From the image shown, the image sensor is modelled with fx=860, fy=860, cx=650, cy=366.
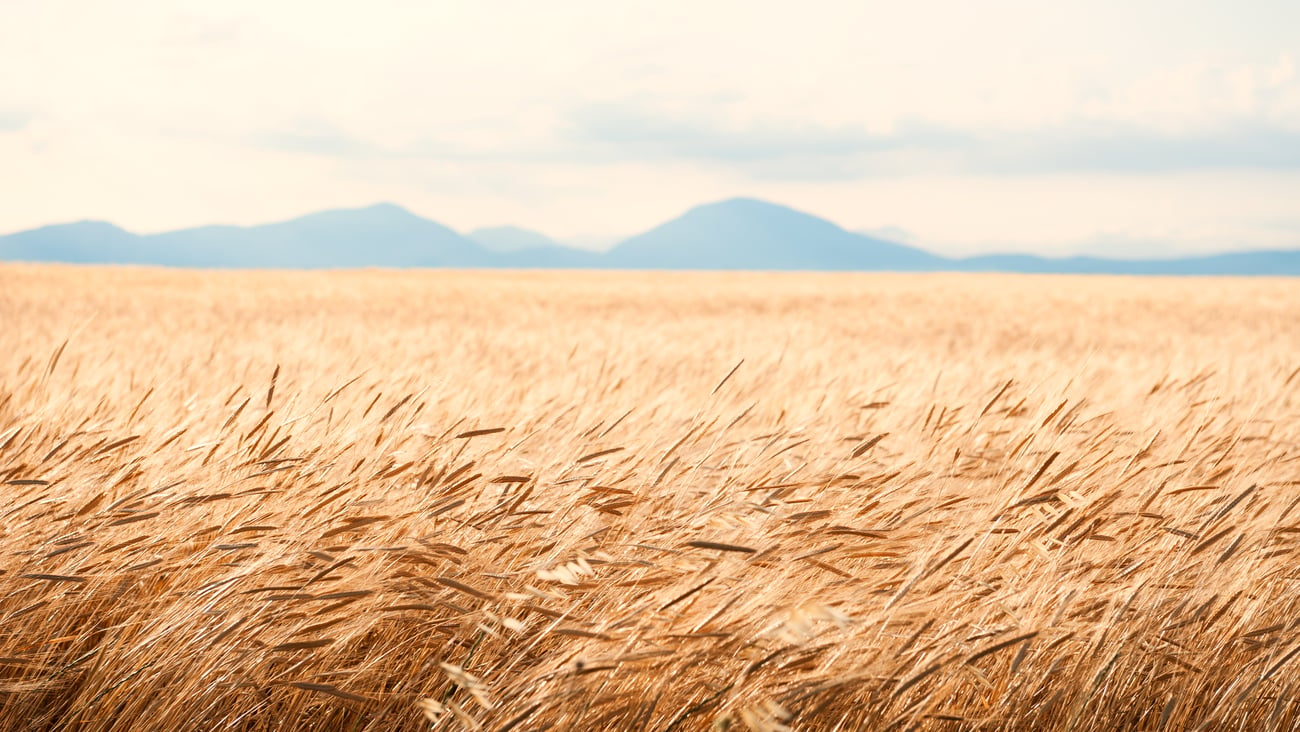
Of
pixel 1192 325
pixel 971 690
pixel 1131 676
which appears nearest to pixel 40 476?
pixel 971 690

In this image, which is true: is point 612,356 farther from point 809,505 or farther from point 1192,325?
point 1192,325

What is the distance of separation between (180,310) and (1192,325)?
18.7m

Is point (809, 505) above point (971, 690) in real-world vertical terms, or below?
above

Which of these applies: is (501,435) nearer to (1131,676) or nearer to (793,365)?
(1131,676)

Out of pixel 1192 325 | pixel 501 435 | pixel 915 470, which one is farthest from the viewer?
pixel 1192 325

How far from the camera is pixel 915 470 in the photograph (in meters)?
2.67

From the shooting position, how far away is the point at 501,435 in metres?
3.32

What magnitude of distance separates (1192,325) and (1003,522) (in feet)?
56.7

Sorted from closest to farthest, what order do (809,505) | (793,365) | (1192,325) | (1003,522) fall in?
(1003,522) < (809,505) < (793,365) < (1192,325)

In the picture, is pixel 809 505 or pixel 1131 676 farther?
pixel 809 505

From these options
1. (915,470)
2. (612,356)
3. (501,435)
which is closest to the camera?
(915,470)

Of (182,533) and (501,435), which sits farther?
(501,435)

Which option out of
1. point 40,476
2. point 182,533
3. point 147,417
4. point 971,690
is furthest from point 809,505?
point 147,417

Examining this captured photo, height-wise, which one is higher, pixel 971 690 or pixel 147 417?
pixel 147 417
